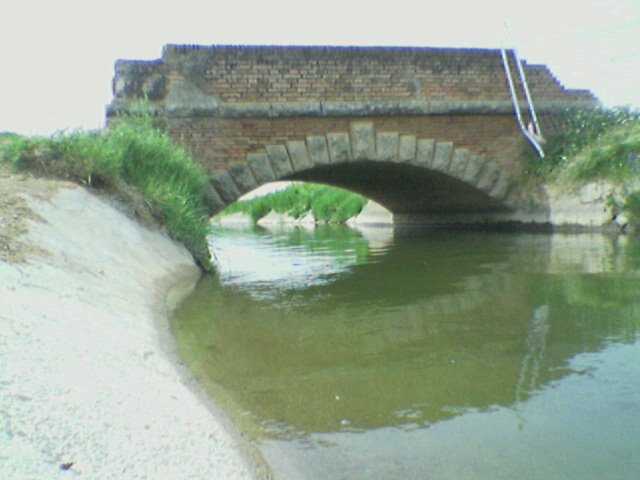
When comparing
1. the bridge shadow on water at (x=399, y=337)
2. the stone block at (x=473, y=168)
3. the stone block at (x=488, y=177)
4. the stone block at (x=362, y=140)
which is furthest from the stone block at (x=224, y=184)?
the stone block at (x=488, y=177)

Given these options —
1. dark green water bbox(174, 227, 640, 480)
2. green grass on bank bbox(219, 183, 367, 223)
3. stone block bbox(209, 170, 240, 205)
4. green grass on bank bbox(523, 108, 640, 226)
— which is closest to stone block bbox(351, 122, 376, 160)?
stone block bbox(209, 170, 240, 205)

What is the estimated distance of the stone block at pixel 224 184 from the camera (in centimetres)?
948

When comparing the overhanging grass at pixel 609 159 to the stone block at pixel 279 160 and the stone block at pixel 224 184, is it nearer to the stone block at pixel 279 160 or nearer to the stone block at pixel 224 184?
the stone block at pixel 279 160

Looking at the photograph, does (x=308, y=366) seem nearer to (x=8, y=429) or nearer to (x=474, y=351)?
(x=474, y=351)

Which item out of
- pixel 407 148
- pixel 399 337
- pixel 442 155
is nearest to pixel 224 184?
pixel 407 148

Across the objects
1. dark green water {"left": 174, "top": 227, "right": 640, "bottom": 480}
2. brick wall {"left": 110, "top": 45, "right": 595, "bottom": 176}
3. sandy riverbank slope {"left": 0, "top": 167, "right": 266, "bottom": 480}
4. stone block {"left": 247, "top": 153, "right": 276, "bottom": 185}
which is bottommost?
dark green water {"left": 174, "top": 227, "right": 640, "bottom": 480}

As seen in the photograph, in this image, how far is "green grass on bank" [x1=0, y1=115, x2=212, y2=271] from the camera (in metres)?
5.85

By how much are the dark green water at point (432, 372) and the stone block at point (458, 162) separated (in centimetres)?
506

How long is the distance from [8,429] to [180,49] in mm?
8475

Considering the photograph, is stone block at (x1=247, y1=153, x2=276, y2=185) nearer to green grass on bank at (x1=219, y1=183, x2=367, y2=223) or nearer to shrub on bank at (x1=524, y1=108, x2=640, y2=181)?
shrub on bank at (x1=524, y1=108, x2=640, y2=181)

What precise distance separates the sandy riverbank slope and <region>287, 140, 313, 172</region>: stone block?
5.97 m

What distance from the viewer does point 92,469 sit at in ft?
5.01

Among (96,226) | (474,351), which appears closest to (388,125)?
(96,226)

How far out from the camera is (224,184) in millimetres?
9500
